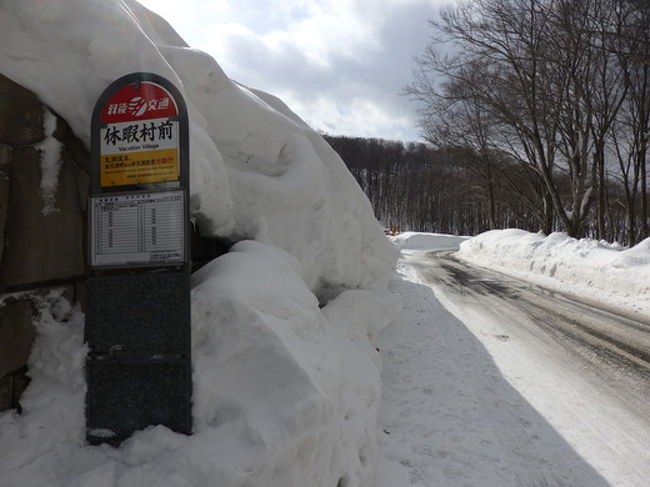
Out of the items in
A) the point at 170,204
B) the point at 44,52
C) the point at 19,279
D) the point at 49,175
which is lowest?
the point at 19,279

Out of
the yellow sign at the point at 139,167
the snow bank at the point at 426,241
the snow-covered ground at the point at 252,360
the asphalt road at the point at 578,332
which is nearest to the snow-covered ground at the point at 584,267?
the asphalt road at the point at 578,332

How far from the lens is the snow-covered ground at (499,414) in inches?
115

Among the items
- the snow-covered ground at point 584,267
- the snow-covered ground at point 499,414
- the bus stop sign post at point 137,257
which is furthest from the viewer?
the snow-covered ground at point 584,267

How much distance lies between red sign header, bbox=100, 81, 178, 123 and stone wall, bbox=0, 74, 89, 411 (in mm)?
420

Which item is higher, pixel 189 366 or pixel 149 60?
pixel 149 60

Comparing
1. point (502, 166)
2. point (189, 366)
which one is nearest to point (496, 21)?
point (502, 166)

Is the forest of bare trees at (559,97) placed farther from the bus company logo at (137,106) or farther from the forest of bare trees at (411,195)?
the forest of bare trees at (411,195)

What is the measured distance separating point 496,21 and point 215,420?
17916 mm

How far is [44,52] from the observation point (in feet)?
7.98

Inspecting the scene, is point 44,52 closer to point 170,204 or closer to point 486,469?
point 170,204

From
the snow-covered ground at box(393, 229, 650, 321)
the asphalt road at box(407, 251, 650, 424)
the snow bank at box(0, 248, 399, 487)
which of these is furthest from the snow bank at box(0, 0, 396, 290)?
the snow-covered ground at box(393, 229, 650, 321)

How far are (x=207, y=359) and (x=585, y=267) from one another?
1153cm

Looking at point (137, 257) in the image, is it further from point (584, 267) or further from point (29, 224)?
point (584, 267)

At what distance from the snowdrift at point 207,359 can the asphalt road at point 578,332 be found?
278cm
